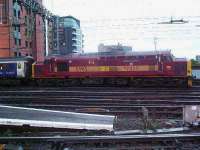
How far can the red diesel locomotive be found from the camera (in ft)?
93.1

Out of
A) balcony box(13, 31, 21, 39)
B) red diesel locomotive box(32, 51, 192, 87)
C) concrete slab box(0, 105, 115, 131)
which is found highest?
balcony box(13, 31, 21, 39)

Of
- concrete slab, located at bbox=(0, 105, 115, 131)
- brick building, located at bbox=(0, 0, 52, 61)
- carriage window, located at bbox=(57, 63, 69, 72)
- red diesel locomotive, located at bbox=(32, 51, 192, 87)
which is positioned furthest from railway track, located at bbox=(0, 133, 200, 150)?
brick building, located at bbox=(0, 0, 52, 61)

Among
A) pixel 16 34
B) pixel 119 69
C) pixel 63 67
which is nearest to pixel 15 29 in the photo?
pixel 16 34

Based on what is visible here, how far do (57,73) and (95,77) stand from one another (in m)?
3.14

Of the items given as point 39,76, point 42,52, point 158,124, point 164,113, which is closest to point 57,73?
point 39,76

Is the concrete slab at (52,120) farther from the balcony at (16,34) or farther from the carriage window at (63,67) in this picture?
the balcony at (16,34)

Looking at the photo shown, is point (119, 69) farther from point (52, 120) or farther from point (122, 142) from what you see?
point (122, 142)

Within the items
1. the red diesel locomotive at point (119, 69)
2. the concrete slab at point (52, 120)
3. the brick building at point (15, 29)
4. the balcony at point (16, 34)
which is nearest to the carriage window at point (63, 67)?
the red diesel locomotive at point (119, 69)

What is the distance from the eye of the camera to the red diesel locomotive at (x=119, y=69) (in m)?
28.4

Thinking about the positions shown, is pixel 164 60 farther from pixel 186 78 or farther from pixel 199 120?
pixel 199 120

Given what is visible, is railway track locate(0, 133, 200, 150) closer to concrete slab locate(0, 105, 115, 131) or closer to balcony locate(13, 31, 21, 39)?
concrete slab locate(0, 105, 115, 131)

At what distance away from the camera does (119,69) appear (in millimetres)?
29766

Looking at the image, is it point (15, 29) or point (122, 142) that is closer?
point (122, 142)

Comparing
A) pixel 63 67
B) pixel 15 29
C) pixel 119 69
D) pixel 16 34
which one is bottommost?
pixel 119 69
